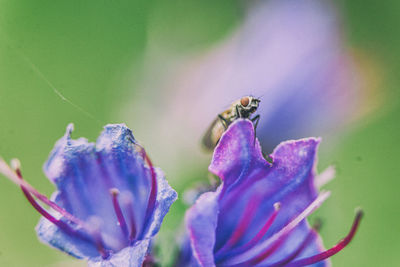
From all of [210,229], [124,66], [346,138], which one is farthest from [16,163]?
[346,138]

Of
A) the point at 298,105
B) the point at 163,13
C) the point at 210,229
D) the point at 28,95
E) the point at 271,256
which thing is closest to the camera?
the point at 210,229

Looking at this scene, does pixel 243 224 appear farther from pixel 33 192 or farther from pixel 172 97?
pixel 172 97

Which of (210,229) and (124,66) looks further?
(124,66)

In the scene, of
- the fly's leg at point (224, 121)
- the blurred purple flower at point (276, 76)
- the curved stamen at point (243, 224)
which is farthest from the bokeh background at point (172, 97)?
the fly's leg at point (224, 121)

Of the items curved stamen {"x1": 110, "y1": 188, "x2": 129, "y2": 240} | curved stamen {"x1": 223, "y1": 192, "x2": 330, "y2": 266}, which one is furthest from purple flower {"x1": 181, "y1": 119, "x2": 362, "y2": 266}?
curved stamen {"x1": 110, "y1": 188, "x2": 129, "y2": 240}

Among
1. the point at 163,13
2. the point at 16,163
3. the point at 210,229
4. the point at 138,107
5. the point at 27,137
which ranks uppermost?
the point at 163,13

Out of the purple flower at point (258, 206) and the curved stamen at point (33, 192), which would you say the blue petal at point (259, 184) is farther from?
the curved stamen at point (33, 192)

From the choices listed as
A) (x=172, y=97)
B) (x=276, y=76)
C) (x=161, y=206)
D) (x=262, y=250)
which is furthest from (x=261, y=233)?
(x=172, y=97)

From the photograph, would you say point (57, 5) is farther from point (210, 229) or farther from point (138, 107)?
point (210, 229)
